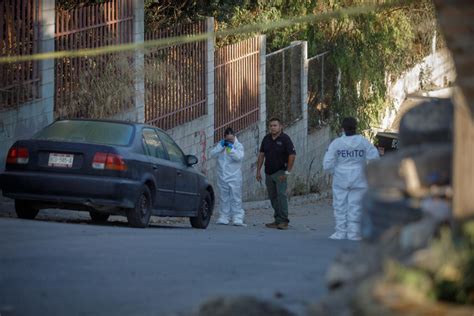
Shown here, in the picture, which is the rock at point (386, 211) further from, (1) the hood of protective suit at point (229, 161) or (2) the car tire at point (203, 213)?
(1) the hood of protective suit at point (229, 161)

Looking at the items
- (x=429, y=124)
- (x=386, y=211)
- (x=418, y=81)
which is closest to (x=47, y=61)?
(x=429, y=124)

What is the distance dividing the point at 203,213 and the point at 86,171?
3513mm

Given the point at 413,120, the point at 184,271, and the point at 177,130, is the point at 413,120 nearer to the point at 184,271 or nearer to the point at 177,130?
the point at 184,271

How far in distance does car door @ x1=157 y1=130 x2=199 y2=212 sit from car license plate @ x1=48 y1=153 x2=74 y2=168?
199cm

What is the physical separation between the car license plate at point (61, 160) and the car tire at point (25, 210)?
0.87m

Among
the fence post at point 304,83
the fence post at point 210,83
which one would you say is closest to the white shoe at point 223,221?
the fence post at point 210,83

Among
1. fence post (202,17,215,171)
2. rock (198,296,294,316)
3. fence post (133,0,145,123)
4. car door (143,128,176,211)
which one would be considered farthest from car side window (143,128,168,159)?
rock (198,296,294,316)

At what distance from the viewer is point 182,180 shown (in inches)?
648

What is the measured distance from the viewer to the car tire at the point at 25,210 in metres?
15.0

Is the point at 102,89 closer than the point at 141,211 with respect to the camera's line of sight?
No

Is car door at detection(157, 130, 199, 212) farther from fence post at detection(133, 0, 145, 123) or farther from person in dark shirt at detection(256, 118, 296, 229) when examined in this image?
fence post at detection(133, 0, 145, 123)

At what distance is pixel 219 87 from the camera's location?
2452 centimetres

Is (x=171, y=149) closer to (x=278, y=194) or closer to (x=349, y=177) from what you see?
(x=349, y=177)

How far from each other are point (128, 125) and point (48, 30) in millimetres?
3075
